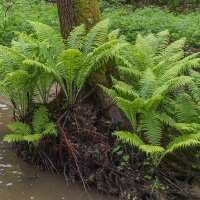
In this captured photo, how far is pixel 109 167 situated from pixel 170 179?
0.80 meters

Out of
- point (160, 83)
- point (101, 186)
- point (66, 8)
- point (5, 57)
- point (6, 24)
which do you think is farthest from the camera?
point (6, 24)

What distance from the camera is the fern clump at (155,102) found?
514 centimetres

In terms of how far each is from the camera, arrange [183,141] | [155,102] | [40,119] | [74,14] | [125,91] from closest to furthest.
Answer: [183,141] → [155,102] → [125,91] → [40,119] → [74,14]

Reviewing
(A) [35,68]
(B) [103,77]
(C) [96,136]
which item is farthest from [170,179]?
(A) [35,68]

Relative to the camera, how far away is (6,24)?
440 inches

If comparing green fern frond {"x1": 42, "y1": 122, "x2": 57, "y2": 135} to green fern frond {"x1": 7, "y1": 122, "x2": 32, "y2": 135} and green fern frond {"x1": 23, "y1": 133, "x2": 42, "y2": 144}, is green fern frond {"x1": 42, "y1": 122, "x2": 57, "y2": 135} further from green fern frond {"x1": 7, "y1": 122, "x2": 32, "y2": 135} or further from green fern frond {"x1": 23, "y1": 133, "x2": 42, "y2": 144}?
green fern frond {"x1": 7, "y1": 122, "x2": 32, "y2": 135}

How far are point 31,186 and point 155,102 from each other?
1939 millimetres

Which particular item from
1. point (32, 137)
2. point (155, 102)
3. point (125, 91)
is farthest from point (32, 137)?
point (155, 102)

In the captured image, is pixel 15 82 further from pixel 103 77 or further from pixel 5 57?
pixel 103 77

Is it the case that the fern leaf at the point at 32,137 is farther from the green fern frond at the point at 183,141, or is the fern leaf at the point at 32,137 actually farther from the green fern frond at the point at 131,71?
the green fern frond at the point at 183,141

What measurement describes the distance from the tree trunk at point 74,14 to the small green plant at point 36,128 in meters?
1.43

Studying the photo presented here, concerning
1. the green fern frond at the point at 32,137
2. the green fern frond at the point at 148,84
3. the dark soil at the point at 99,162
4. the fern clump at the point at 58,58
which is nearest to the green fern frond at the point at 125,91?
the green fern frond at the point at 148,84

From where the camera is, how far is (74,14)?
6402 millimetres

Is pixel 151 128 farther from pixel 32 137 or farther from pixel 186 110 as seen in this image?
pixel 32 137
